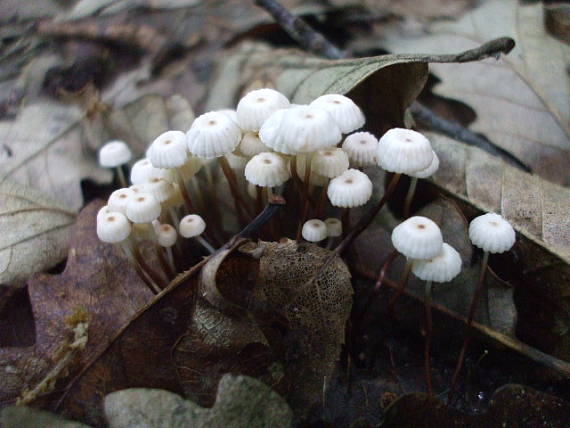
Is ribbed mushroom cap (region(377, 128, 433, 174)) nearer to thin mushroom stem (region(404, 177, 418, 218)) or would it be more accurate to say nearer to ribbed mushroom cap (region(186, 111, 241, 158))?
thin mushroom stem (region(404, 177, 418, 218))

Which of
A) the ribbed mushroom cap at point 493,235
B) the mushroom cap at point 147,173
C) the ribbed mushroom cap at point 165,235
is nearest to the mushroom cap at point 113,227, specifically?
the ribbed mushroom cap at point 165,235

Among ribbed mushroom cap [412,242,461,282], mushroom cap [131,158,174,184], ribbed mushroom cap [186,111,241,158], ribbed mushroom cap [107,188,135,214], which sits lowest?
ribbed mushroom cap [412,242,461,282]

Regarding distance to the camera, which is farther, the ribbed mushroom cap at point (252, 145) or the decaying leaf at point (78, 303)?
the ribbed mushroom cap at point (252, 145)

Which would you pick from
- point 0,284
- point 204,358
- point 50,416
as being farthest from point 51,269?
point 204,358

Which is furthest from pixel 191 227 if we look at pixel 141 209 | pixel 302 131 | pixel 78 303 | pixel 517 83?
pixel 517 83

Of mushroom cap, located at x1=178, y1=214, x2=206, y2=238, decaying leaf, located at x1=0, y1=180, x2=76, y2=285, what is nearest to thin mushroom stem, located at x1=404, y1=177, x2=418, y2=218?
mushroom cap, located at x1=178, y1=214, x2=206, y2=238

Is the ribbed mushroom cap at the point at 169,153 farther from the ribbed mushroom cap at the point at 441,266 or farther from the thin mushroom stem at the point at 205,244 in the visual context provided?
the ribbed mushroom cap at the point at 441,266

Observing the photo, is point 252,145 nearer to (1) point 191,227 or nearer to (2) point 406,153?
(1) point 191,227
